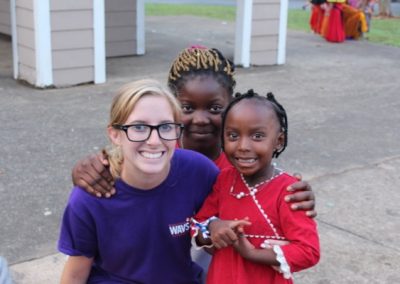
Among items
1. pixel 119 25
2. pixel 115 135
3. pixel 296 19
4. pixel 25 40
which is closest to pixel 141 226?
pixel 115 135

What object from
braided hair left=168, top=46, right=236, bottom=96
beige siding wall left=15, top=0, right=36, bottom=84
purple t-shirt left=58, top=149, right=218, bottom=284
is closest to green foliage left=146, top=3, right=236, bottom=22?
beige siding wall left=15, top=0, right=36, bottom=84

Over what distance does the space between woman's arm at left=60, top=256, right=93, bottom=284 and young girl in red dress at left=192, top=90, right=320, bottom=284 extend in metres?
0.44

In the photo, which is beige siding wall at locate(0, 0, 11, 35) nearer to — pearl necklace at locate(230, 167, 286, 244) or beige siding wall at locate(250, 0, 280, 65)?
beige siding wall at locate(250, 0, 280, 65)

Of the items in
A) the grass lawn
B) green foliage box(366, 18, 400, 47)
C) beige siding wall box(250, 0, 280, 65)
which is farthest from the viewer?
the grass lawn

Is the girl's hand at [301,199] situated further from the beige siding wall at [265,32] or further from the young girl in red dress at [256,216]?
the beige siding wall at [265,32]

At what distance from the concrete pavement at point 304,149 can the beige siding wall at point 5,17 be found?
3.12 feet

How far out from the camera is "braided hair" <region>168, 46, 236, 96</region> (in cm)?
272

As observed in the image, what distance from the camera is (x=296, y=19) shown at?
1755cm

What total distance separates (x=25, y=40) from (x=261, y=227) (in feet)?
20.7

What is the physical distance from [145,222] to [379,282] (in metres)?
1.77

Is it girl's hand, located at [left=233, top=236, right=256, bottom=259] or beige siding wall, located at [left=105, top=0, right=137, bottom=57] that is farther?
beige siding wall, located at [left=105, top=0, right=137, bottom=57]

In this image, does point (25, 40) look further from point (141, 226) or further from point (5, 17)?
point (141, 226)

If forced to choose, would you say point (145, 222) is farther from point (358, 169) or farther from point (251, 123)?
point (358, 169)

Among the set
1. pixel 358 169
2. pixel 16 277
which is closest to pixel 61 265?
pixel 16 277
